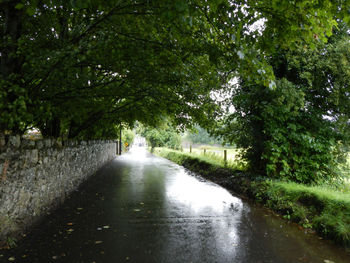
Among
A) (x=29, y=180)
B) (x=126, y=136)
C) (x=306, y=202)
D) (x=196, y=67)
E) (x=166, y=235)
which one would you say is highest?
(x=196, y=67)

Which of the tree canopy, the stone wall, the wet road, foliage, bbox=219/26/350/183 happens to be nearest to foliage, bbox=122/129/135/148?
the tree canopy

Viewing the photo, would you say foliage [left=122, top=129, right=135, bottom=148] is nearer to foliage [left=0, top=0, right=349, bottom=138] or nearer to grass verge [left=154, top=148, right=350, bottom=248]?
grass verge [left=154, top=148, right=350, bottom=248]

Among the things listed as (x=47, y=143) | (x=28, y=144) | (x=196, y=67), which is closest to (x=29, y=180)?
(x=28, y=144)

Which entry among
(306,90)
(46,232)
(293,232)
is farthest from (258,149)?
Result: (46,232)

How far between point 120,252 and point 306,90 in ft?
25.7

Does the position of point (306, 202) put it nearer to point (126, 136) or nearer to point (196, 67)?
point (196, 67)

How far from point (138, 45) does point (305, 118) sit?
6.40 m

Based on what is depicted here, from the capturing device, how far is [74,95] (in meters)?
5.95

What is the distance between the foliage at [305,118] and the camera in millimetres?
7758

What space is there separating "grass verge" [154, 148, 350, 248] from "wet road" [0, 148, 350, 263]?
12.5 inches

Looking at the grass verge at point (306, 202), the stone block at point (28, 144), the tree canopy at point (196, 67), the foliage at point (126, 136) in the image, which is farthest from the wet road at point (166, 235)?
the foliage at point (126, 136)

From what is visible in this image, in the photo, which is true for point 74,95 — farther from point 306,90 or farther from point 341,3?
point 306,90

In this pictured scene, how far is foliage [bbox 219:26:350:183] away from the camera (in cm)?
776

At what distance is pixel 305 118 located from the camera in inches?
334
